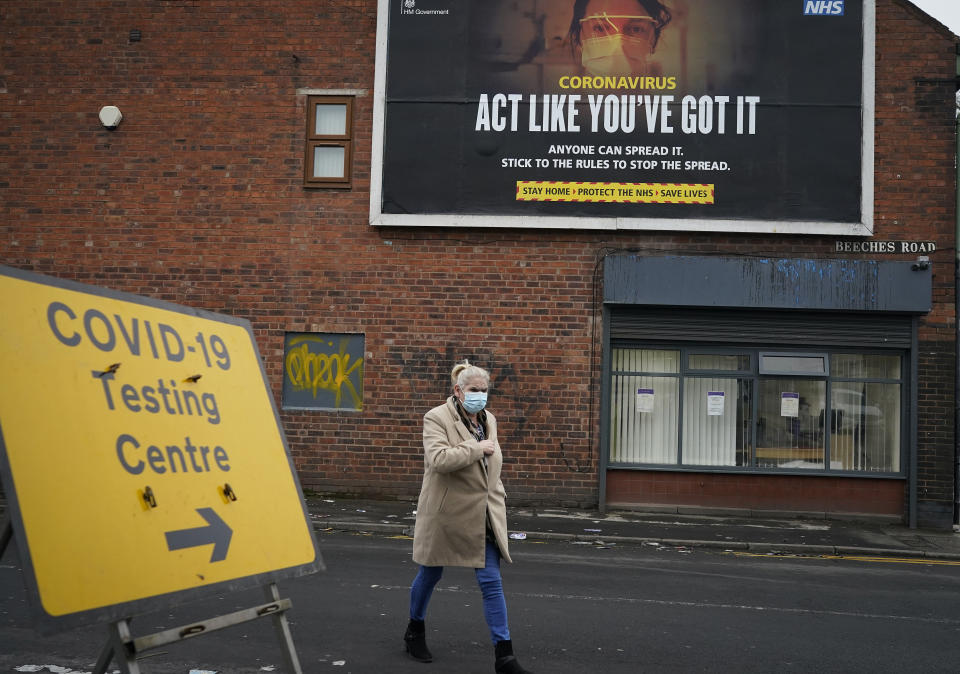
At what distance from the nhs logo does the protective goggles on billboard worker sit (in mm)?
2274

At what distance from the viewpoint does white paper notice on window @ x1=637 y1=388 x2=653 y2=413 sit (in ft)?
43.2

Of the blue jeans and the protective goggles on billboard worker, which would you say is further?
the protective goggles on billboard worker

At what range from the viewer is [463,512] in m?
5.11

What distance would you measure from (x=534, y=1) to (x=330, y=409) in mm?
7015

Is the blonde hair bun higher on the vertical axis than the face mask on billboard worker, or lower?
lower

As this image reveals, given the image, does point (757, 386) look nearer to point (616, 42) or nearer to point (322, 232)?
point (616, 42)

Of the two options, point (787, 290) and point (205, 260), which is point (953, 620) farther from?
point (205, 260)

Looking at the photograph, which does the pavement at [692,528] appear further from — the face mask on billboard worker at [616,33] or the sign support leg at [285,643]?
the sign support leg at [285,643]

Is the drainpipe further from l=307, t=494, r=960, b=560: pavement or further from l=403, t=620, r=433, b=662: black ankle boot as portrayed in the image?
l=403, t=620, r=433, b=662: black ankle boot

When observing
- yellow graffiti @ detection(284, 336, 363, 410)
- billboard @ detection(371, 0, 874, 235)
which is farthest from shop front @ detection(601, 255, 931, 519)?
yellow graffiti @ detection(284, 336, 363, 410)

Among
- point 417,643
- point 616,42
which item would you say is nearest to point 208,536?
point 417,643

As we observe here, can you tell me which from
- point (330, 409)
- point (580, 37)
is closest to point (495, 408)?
point (330, 409)

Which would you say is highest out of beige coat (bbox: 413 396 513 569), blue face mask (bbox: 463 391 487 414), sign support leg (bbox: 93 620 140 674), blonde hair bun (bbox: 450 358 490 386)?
blonde hair bun (bbox: 450 358 490 386)

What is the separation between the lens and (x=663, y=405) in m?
13.2
